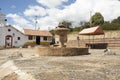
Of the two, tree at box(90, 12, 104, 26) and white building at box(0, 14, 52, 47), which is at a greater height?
tree at box(90, 12, 104, 26)

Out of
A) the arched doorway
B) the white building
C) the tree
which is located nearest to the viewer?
the white building

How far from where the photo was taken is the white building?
40.2m

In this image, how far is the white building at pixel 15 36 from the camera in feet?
132

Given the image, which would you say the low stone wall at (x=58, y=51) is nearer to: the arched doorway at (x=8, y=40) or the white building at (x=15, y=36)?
the white building at (x=15, y=36)

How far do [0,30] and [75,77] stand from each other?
3508 cm

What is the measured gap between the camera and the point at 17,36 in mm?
42062

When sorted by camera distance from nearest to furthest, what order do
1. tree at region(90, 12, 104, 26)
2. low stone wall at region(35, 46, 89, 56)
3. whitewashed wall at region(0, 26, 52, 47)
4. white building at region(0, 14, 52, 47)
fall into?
low stone wall at region(35, 46, 89, 56)
whitewashed wall at region(0, 26, 52, 47)
white building at region(0, 14, 52, 47)
tree at region(90, 12, 104, 26)

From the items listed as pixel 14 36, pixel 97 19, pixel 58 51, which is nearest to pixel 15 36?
pixel 14 36

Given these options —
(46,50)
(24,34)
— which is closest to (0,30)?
(24,34)

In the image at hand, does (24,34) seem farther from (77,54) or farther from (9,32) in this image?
(77,54)

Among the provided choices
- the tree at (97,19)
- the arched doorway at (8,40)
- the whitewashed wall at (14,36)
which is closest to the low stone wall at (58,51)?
the whitewashed wall at (14,36)

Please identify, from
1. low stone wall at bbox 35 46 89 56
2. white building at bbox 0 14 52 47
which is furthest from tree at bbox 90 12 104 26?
low stone wall at bbox 35 46 89 56

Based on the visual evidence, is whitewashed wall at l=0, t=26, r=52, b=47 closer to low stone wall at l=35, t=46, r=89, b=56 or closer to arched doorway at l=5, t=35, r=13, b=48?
arched doorway at l=5, t=35, r=13, b=48

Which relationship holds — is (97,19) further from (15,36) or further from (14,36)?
(14,36)
